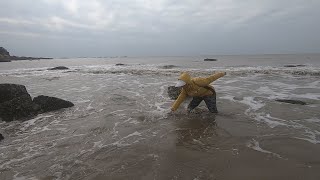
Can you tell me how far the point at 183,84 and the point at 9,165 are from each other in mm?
4456

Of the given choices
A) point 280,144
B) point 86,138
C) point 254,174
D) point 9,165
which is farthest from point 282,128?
point 9,165

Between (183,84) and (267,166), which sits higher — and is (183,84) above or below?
above

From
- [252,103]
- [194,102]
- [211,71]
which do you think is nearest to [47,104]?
[194,102]

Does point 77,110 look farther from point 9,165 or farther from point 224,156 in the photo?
point 224,156

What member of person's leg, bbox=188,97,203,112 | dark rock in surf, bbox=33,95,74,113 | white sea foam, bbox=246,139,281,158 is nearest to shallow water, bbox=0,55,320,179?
white sea foam, bbox=246,139,281,158

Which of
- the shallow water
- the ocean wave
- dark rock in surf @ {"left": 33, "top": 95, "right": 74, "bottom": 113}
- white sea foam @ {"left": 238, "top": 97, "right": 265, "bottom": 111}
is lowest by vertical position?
the ocean wave

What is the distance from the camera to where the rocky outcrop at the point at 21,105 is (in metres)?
8.38

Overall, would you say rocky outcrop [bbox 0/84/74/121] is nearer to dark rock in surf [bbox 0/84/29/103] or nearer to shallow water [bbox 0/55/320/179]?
dark rock in surf [bbox 0/84/29/103]

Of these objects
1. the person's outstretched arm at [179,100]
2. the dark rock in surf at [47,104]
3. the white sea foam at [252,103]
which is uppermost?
the person's outstretched arm at [179,100]

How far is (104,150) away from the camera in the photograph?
5.47 m

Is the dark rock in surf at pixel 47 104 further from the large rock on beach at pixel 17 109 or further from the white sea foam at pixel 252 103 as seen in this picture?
the white sea foam at pixel 252 103

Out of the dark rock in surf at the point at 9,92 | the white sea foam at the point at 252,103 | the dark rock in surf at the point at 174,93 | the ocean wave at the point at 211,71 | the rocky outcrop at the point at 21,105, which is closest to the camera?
the rocky outcrop at the point at 21,105

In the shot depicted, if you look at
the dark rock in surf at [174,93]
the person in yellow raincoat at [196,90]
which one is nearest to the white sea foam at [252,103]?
the person in yellow raincoat at [196,90]

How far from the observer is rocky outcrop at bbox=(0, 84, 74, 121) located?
Answer: 8.38 meters
